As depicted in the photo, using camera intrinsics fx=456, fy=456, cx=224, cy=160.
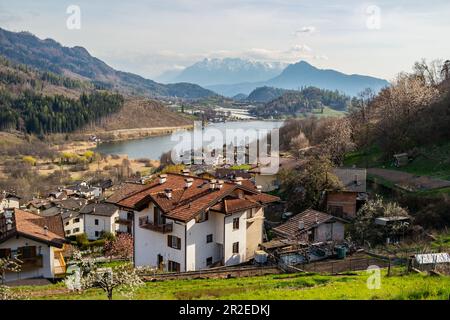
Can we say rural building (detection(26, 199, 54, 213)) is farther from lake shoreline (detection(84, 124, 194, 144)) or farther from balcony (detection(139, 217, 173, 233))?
lake shoreline (detection(84, 124, 194, 144))

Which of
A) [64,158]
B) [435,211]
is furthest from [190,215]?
[64,158]

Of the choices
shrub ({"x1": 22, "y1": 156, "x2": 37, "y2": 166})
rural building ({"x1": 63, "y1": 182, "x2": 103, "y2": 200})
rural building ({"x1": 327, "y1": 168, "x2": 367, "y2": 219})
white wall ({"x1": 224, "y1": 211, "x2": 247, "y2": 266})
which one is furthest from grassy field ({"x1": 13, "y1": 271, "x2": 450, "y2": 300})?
shrub ({"x1": 22, "y1": 156, "x2": 37, "y2": 166})

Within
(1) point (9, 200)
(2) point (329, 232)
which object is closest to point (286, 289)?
(2) point (329, 232)

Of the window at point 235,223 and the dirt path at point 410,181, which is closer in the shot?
the window at point 235,223

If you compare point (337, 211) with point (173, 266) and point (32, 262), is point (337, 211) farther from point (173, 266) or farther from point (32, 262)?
point (32, 262)

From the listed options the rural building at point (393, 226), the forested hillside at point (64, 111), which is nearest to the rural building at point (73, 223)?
the rural building at point (393, 226)

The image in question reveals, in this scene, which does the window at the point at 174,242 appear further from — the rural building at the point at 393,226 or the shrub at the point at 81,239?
the shrub at the point at 81,239

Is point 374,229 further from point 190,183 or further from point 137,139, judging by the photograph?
point 137,139
